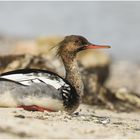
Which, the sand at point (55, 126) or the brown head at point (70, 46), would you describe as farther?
the brown head at point (70, 46)

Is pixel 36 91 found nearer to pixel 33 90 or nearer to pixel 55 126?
pixel 33 90

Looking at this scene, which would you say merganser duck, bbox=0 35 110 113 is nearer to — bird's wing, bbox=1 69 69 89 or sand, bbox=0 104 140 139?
bird's wing, bbox=1 69 69 89

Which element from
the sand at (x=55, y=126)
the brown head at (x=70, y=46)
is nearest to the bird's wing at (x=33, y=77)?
the sand at (x=55, y=126)

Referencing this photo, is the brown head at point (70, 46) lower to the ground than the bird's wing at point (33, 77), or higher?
higher

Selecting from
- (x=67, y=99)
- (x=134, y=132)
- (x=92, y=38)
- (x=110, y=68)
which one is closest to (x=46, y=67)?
(x=67, y=99)

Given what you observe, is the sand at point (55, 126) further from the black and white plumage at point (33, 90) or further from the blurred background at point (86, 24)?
the blurred background at point (86, 24)

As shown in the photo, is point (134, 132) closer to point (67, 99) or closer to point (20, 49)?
point (67, 99)

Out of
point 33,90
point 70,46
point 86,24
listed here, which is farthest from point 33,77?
point 86,24
